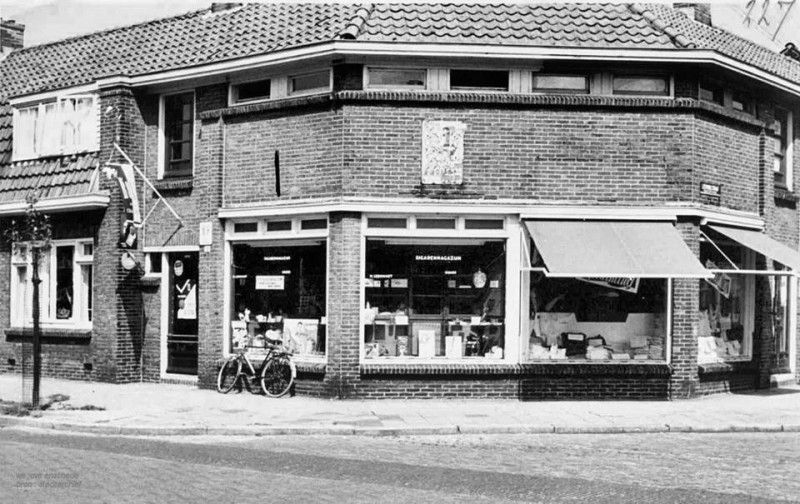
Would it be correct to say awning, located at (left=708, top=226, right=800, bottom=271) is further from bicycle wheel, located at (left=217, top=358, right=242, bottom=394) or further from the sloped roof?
bicycle wheel, located at (left=217, top=358, right=242, bottom=394)

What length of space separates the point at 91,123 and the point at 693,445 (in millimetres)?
Result: 14165

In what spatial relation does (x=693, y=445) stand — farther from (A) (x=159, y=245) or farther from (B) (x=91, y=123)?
(B) (x=91, y=123)

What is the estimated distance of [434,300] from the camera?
674 inches

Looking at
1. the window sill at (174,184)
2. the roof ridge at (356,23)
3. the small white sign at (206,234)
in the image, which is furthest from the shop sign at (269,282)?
the roof ridge at (356,23)

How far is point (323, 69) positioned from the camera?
1722cm

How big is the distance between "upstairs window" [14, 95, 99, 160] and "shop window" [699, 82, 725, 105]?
12.4 m

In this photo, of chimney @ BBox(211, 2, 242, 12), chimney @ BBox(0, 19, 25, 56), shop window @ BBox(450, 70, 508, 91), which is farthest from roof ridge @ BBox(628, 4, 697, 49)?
chimney @ BBox(0, 19, 25, 56)

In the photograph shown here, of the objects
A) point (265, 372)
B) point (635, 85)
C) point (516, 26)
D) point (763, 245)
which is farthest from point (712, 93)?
point (265, 372)

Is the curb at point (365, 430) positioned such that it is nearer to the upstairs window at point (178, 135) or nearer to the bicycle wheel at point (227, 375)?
the bicycle wheel at point (227, 375)

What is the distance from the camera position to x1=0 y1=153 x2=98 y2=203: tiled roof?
67.7ft

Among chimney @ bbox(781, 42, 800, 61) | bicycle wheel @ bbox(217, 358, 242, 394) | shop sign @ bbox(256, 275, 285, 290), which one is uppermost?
chimney @ bbox(781, 42, 800, 61)

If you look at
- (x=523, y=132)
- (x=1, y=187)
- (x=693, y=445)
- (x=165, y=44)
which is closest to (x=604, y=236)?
(x=523, y=132)

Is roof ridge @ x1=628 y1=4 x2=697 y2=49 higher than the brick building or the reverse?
higher

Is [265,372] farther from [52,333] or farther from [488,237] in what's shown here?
[52,333]
